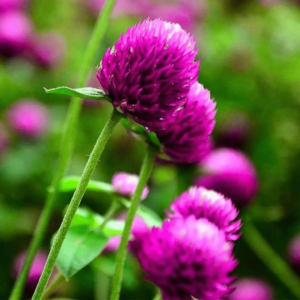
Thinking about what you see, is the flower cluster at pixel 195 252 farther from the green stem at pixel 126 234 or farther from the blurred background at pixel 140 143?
the blurred background at pixel 140 143

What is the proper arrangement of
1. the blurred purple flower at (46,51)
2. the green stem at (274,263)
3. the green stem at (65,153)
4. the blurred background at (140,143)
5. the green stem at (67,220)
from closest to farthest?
the green stem at (67,220), the green stem at (65,153), the green stem at (274,263), the blurred background at (140,143), the blurred purple flower at (46,51)

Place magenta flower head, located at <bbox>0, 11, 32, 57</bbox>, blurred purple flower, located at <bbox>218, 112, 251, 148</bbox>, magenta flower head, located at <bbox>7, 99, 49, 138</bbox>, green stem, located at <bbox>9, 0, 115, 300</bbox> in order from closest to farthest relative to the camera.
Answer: green stem, located at <bbox>9, 0, 115, 300</bbox>
blurred purple flower, located at <bbox>218, 112, 251, 148</bbox>
magenta flower head, located at <bbox>7, 99, 49, 138</bbox>
magenta flower head, located at <bbox>0, 11, 32, 57</bbox>

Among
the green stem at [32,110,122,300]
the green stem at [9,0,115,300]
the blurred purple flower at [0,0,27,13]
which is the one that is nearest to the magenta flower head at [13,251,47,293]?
the green stem at [9,0,115,300]

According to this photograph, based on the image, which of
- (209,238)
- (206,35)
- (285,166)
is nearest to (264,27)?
(206,35)

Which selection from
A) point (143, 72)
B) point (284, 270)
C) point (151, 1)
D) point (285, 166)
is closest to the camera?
point (143, 72)

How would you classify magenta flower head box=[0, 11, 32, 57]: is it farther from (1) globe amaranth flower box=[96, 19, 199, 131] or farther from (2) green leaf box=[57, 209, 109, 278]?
(1) globe amaranth flower box=[96, 19, 199, 131]

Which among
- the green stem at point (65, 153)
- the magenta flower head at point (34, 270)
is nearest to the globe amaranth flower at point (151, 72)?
the green stem at point (65, 153)

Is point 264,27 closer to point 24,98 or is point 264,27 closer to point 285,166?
point 285,166

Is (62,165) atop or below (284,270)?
atop
